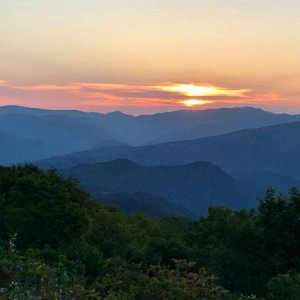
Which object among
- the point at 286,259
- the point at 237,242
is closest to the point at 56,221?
the point at 237,242

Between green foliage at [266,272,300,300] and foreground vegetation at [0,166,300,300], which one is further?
green foliage at [266,272,300,300]

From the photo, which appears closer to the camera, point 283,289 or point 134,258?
point 283,289

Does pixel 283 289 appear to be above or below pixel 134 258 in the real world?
above

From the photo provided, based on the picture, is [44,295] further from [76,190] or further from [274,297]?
[76,190]

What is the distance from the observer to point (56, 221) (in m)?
28.5

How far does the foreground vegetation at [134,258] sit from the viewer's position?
1075 centimetres

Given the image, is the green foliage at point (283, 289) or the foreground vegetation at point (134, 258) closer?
the foreground vegetation at point (134, 258)

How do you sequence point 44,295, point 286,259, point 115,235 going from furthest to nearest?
1. point 115,235
2. point 286,259
3. point 44,295

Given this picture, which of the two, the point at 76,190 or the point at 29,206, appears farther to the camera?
the point at 76,190

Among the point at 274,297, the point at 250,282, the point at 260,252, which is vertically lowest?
the point at 250,282

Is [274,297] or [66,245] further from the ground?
[274,297]

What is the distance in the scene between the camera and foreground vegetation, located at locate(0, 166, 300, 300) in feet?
35.3

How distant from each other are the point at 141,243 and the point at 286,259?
27.8 meters

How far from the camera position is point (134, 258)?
3516 cm
